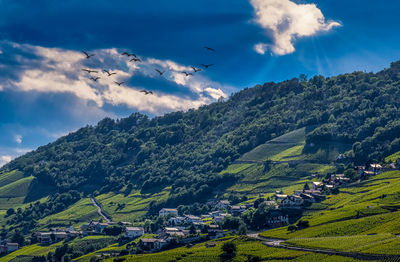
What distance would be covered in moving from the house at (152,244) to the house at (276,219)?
24.8 meters

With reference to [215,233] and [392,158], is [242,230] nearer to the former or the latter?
[215,233]

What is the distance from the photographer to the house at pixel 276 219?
123275 mm

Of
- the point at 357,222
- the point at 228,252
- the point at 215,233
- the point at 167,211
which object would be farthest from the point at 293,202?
the point at 167,211

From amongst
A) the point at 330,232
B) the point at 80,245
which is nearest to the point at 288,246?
the point at 330,232

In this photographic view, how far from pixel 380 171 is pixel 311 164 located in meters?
43.2

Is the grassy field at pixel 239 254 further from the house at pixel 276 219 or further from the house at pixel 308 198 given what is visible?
the house at pixel 308 198

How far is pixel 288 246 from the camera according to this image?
97.4m

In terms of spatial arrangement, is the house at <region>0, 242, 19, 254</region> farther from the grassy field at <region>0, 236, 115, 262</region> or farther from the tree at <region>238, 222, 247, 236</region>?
the tree at <region>238, 222, 247, 236</region>

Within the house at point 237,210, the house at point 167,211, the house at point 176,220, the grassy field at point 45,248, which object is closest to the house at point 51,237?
the grassy field at point 45,248

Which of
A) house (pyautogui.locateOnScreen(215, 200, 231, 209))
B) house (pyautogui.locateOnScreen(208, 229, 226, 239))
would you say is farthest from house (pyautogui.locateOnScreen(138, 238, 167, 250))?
house (pyautogui.locateOnScreen(215, 200, 231, 209))

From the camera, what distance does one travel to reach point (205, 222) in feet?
513

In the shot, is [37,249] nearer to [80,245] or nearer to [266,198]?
[80,245]

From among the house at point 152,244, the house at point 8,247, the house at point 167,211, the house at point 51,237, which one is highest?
the house at point 167,211

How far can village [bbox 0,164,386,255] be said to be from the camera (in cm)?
12588
